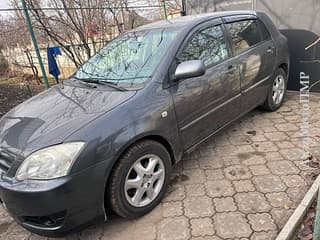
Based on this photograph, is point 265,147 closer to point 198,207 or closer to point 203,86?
point 203,86

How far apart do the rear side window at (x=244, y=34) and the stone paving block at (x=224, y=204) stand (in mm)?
1768

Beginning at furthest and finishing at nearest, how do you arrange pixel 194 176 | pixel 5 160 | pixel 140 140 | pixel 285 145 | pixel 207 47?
pixel 285 145 < pixel 207 47 < pixel 194 176 < pixel 140 140 < pixel 5 160

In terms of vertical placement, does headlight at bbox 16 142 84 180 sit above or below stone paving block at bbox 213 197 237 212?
above

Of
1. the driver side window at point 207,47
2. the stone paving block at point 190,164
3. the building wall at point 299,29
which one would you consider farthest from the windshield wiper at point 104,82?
the building wall at point 299,29

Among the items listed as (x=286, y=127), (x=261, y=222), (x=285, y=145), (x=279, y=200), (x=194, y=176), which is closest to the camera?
(x=261, y=222)

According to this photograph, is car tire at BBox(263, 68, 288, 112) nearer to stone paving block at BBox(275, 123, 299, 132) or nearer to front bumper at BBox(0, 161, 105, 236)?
stone paving block at BBox(275, 123, 299, 132)

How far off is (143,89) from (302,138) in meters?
2.21

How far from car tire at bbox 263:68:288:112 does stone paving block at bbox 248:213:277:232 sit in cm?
220

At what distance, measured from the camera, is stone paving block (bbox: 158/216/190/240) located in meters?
2.16

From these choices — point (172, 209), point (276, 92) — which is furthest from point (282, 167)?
point (276, 92)

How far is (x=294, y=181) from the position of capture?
2.62 m

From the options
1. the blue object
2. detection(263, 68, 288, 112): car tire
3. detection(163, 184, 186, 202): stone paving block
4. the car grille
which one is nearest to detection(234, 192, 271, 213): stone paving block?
detection(163, 184, 186, 202): stone paving block

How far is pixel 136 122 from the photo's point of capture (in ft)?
7.22

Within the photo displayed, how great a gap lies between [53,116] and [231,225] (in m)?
1.67
